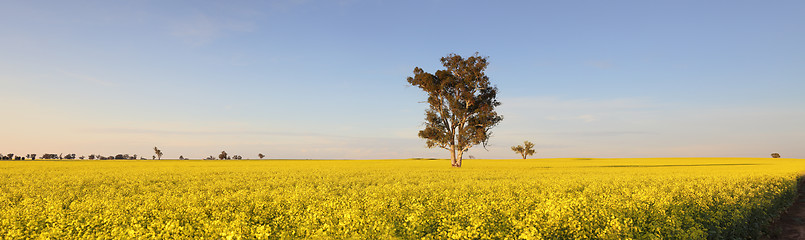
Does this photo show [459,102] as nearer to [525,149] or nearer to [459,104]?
[459,104]

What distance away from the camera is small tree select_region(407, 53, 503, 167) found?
189 ft

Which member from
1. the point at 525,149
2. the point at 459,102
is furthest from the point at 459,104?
the point at 525,149

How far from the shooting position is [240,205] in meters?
13.7

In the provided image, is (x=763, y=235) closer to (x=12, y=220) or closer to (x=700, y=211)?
(x=700, y=211)

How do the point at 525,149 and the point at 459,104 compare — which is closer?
the point at 459,104

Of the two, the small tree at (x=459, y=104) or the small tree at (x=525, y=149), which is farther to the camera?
the small tree at (x=525, y=149)

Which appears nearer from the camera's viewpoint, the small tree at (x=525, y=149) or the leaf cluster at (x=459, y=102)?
the leaf cluster at (x=459, y=102)

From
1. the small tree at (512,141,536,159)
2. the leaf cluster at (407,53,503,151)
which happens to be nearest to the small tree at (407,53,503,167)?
the leaf cluster at (407,53,503,151)

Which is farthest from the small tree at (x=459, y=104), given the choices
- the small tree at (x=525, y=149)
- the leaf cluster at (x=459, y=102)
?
the small tree at (x=525, y=149)

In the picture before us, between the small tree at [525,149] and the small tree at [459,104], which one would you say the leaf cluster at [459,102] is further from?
the small tree at [525,149]

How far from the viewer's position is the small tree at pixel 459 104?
189 feet

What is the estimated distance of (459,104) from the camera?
57625mm

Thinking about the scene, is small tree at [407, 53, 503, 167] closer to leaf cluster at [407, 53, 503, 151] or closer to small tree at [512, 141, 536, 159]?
leaf cluster at [407, 53, 503, 151]

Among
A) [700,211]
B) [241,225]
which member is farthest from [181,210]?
[700,211]
